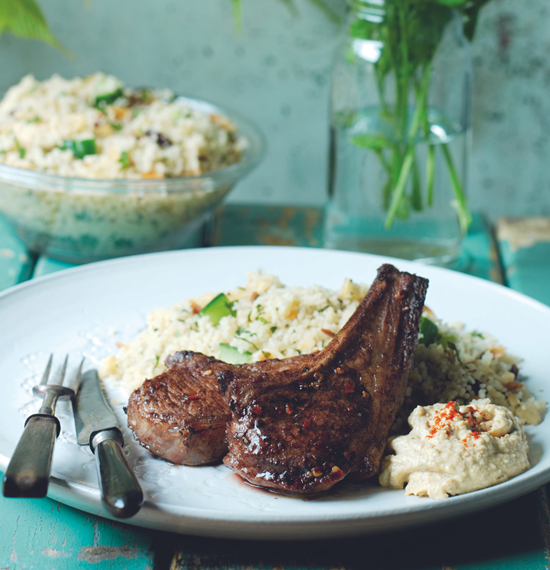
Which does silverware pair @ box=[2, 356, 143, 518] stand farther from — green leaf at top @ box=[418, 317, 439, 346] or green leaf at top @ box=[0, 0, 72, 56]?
green leaf at top @ box=[0, 0, 72, 56]

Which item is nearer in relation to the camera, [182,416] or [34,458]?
[34,458]

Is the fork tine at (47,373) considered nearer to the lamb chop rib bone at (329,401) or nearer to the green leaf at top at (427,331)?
the lamb chop rib bone at (329,401)

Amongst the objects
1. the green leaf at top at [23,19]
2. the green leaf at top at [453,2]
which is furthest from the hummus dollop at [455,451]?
the green leaf at top at [23,19]

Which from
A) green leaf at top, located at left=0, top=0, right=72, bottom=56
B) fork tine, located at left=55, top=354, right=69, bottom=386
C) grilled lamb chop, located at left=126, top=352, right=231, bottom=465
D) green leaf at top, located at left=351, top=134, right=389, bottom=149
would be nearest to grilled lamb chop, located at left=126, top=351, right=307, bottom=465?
grilled lamb chop, located at left=126, top=352, right=231, bottom=465

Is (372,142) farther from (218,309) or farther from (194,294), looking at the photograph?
(218,309)

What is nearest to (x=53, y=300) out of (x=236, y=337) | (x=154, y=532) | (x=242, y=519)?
(x=236, y=337)

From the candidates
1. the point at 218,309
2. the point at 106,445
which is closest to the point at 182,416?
the point at 106,445
